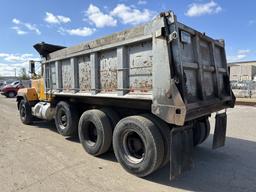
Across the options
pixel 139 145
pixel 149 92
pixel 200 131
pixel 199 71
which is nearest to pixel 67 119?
pixel 139 145

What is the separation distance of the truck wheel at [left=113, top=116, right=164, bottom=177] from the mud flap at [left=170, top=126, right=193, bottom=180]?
0.92 feet

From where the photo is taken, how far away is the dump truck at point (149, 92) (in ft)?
12.6

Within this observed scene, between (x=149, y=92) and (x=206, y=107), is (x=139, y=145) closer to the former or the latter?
(x=149, y=92)

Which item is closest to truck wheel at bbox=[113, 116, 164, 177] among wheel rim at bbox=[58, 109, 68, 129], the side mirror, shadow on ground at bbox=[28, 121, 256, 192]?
shadow on ground at bbox=[28, 121, 256, 192]

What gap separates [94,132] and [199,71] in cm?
285

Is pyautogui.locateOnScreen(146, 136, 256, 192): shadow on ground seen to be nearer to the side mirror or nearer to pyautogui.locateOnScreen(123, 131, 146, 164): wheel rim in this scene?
pyautogui.locateOnScreen(123, 131, 146, 164): wheel rim

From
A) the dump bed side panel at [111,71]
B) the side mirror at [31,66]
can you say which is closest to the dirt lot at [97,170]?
the dump bed side panel at [111,71]

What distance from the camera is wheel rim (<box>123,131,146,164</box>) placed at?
447cm

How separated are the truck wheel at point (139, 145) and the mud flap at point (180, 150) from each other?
0.28 meters

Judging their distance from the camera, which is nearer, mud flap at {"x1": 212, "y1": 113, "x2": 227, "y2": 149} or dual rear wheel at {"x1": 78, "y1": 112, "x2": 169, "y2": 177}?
dual rear wheel at {"x1": 78, "y1": 112, "x2": 169, "y2": 177}

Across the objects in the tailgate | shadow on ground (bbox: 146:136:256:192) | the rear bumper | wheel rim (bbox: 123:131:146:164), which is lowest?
shadow on ground (bbox: 146:136:256:192)

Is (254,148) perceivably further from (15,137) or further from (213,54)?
(15,137)

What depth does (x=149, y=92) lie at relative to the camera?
4262 millimetres

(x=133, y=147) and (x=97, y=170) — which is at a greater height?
(x=133, y=147)
